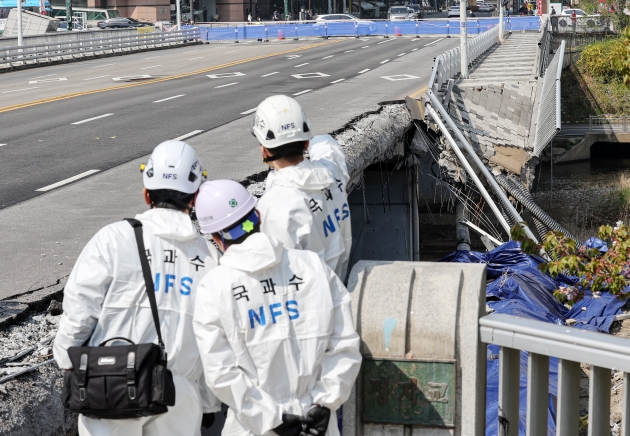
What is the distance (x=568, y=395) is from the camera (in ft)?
11.1

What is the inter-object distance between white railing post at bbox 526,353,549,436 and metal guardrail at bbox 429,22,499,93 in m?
13.0

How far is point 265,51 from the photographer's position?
36969 millimetres

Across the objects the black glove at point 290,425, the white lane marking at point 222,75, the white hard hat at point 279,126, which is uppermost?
the white lane marking at point 222,75

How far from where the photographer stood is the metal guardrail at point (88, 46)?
96.0 ft

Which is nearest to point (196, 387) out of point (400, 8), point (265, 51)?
point (265, 51)

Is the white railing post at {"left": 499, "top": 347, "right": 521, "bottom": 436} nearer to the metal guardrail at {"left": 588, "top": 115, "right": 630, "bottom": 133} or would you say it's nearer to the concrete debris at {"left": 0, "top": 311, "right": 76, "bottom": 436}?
the concrete debris at {"left": 0, "top": 311, "right": 76, "bottom": 436}

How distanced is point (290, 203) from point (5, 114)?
14639mm

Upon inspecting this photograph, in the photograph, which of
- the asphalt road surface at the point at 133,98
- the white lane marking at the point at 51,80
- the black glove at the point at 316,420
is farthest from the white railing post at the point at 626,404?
the white lane marking at the point at 51,80

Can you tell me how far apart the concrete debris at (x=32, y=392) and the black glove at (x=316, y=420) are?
5.39 ft

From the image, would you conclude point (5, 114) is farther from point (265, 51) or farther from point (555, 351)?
point (265, 51)

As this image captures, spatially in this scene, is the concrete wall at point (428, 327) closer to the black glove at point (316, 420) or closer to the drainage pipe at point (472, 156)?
the black glove at point (316, 420)

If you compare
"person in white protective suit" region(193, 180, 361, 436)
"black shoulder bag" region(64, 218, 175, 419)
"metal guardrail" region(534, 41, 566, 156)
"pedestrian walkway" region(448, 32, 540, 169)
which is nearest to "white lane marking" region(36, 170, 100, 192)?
"black shoulder bag" region(64, 218, 175, 419)

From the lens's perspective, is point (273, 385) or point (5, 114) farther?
point (5, 114)

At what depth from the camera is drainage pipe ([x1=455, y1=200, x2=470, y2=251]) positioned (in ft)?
55.4
